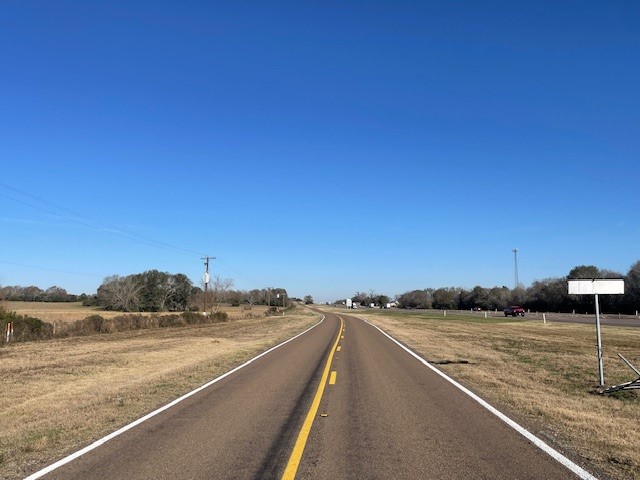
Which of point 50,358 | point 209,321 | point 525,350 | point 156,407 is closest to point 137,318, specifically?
point 209,321

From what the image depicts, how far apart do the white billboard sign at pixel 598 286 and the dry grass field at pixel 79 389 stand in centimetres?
1010

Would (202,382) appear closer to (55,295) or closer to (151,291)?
(151,291)

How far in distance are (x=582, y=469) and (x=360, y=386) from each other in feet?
21.8

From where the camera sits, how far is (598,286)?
41.1 ft

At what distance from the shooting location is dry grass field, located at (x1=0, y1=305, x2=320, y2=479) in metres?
7.15

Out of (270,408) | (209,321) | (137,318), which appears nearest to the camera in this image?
(270,408)

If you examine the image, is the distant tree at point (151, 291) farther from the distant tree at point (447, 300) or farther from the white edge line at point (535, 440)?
the white edge line at point (535, 440)

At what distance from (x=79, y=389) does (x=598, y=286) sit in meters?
13.4

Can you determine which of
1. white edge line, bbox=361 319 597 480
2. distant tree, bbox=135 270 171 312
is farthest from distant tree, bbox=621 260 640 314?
distant tree, bbox=135 270 171 312

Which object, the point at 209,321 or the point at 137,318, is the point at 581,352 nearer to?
the point at 137,318

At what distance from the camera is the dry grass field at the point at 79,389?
7.15m

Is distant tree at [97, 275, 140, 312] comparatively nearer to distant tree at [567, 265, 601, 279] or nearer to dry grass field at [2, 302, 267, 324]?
dry grass field at [2, 302, 267, 324]

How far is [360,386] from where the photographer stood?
11.9m

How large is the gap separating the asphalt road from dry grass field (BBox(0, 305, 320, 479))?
72 cm
